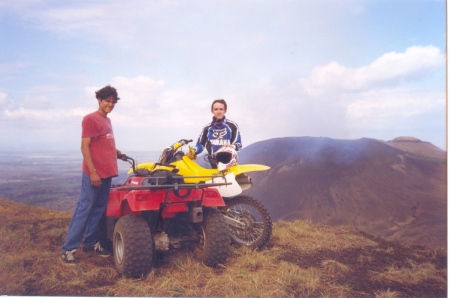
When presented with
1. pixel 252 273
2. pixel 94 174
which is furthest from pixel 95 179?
pixel 252 273

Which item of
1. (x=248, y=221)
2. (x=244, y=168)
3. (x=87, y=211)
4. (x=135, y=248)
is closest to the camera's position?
(x=135, y=248)

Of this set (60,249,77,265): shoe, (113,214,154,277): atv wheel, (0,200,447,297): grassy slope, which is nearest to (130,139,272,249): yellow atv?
(0,200,447,297): grassy slope

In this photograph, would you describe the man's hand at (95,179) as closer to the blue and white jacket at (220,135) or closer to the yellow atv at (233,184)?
the yellow atv at (233,184)

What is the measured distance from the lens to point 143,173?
12.8 ft

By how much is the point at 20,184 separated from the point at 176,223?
113 inches

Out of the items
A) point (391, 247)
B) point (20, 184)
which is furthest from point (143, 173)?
point (391, 247)

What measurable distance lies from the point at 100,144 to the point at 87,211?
2.33 feet

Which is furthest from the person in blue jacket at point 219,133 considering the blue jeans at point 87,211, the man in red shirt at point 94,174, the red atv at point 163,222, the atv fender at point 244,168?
the blue jeans at point 87,211

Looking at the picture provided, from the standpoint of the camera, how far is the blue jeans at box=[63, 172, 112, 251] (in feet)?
12.5

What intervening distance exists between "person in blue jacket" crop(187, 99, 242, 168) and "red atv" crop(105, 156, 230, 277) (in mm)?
1059

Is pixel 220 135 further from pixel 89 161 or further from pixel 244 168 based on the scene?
pixel 89 161

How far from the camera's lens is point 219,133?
15.7ft

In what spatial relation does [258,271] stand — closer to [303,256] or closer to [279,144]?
[303,256]

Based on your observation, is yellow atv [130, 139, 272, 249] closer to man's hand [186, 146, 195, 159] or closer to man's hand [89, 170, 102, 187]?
man's hand [186, 146, 195, 159]
